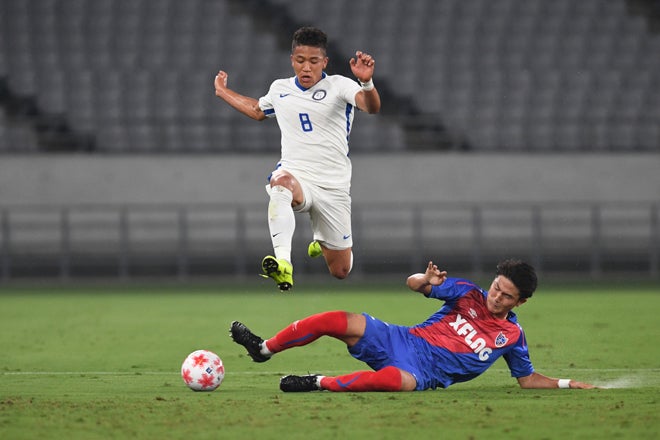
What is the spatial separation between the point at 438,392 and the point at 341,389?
0.71 meters

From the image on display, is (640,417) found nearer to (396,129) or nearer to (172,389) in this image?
(172,389)

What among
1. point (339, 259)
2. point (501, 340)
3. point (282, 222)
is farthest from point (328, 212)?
point (501, 340)

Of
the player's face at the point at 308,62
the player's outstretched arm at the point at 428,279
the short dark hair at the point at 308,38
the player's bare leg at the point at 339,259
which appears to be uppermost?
the short dark hair at the point at 308,38

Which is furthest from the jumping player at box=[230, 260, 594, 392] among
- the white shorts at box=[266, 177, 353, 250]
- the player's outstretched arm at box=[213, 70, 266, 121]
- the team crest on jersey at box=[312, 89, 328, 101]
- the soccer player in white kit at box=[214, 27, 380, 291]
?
the player's outstretched arm at box=[213, 70, 266, 121]

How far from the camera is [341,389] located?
25.1 ft

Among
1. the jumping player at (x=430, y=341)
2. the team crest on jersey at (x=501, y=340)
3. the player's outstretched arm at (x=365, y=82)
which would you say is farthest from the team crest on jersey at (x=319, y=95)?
the team crest on jersey at (x=501, y=340)

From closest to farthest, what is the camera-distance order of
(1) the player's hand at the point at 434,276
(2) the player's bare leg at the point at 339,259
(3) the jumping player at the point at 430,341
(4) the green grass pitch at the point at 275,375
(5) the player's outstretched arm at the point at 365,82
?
(4) the green grass pitch at the point at 275,375 → (1) the player's hand at the point at 434,276 → (3) the jumping player at the point at 430,341 → (5) the player's outstretched arm at the point at 365,82 → (2) the player's bare leg at the point at 339,259

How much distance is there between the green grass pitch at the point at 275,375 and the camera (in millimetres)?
6262

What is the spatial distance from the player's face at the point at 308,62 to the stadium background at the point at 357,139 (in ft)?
40.3

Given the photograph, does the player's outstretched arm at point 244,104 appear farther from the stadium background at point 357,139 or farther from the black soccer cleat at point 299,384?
the stadium background at point 357,139

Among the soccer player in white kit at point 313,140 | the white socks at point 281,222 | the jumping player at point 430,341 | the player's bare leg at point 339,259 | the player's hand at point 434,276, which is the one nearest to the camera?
the player's hand at point 434,276

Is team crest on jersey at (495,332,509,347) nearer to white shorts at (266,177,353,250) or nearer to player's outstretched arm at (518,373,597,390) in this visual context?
player's outstretched arm at (518,373,597,390)

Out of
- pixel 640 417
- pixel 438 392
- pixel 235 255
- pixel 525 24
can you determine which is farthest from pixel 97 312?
pixel 525 24

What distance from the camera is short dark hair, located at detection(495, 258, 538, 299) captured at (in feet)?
24.0
